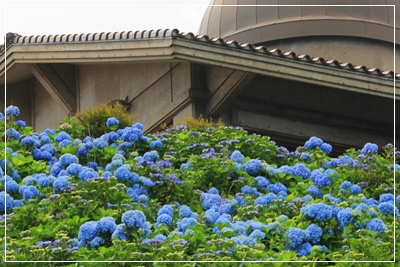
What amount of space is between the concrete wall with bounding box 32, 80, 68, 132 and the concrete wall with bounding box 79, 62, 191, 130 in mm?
681

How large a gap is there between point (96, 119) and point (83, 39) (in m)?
2.61

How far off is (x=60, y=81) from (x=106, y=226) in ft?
28.3

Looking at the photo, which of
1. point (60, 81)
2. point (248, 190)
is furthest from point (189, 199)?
point (60, 81)

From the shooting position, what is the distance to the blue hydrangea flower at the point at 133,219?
289 inches

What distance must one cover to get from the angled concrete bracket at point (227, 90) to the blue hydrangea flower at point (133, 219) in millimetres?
6044

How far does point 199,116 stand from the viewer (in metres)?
13.8

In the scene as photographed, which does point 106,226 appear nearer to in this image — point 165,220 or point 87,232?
point 87,232

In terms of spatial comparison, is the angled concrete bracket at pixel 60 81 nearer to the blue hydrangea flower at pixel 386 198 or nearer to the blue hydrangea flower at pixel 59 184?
A: the blue hydrangea flower at pixel 59 184

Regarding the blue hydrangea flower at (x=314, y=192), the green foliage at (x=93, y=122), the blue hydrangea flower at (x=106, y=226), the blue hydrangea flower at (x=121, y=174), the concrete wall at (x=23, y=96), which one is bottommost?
the blue hydrangea flower at (x=106, y=226)

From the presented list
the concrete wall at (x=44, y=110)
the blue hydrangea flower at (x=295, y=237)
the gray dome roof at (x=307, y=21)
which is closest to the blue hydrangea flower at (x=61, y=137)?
the blue hydrangea flower at (x=295, y=237)

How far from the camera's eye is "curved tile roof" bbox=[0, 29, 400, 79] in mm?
12825

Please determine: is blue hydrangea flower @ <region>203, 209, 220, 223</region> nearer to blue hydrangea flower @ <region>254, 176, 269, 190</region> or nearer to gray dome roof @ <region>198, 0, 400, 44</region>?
blue hydrangea flower @ <region>254, 176, 269, 190</region>

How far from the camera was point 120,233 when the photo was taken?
7.30 meters

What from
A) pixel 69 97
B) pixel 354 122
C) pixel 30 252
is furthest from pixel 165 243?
pixel 69 97
